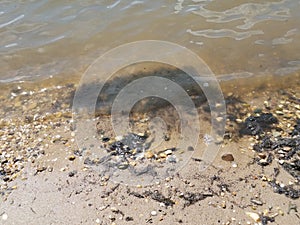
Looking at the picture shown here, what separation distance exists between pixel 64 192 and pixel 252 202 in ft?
8.33

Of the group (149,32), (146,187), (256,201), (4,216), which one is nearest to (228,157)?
(256,201)

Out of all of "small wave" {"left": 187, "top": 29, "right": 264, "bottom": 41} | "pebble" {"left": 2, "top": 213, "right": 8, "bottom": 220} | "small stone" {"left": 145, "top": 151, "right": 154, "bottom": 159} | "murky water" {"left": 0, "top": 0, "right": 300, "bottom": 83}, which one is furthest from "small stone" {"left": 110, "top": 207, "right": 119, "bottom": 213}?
"small wave" {"left": 187, "top": 29, "right": 264, "bottom": 41}

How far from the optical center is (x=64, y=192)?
4.82 metres

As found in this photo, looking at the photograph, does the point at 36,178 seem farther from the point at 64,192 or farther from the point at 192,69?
the point at 192,69

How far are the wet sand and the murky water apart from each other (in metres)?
2.07

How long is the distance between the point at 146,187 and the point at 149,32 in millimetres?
5241

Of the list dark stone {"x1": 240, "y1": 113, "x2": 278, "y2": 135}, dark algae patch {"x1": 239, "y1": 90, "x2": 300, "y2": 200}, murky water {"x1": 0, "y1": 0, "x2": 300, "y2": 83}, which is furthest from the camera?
murky water {"x1": 0, "y1": 0, "x2": 300, "y2": 83}

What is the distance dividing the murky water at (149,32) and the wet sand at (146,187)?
6.81ft

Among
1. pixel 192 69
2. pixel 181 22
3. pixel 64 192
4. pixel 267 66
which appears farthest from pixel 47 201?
pixel 181 22

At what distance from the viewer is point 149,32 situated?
9.05 metres

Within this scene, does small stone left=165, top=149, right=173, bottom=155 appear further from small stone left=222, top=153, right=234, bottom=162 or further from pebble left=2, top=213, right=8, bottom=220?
pebble left=2, top=213, right=8, bottom=220

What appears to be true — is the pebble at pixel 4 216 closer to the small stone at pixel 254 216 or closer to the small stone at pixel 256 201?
the small stone at pixel 254 216

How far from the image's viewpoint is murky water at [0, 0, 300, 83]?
7.96 m

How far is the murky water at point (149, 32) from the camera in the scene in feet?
26.1
